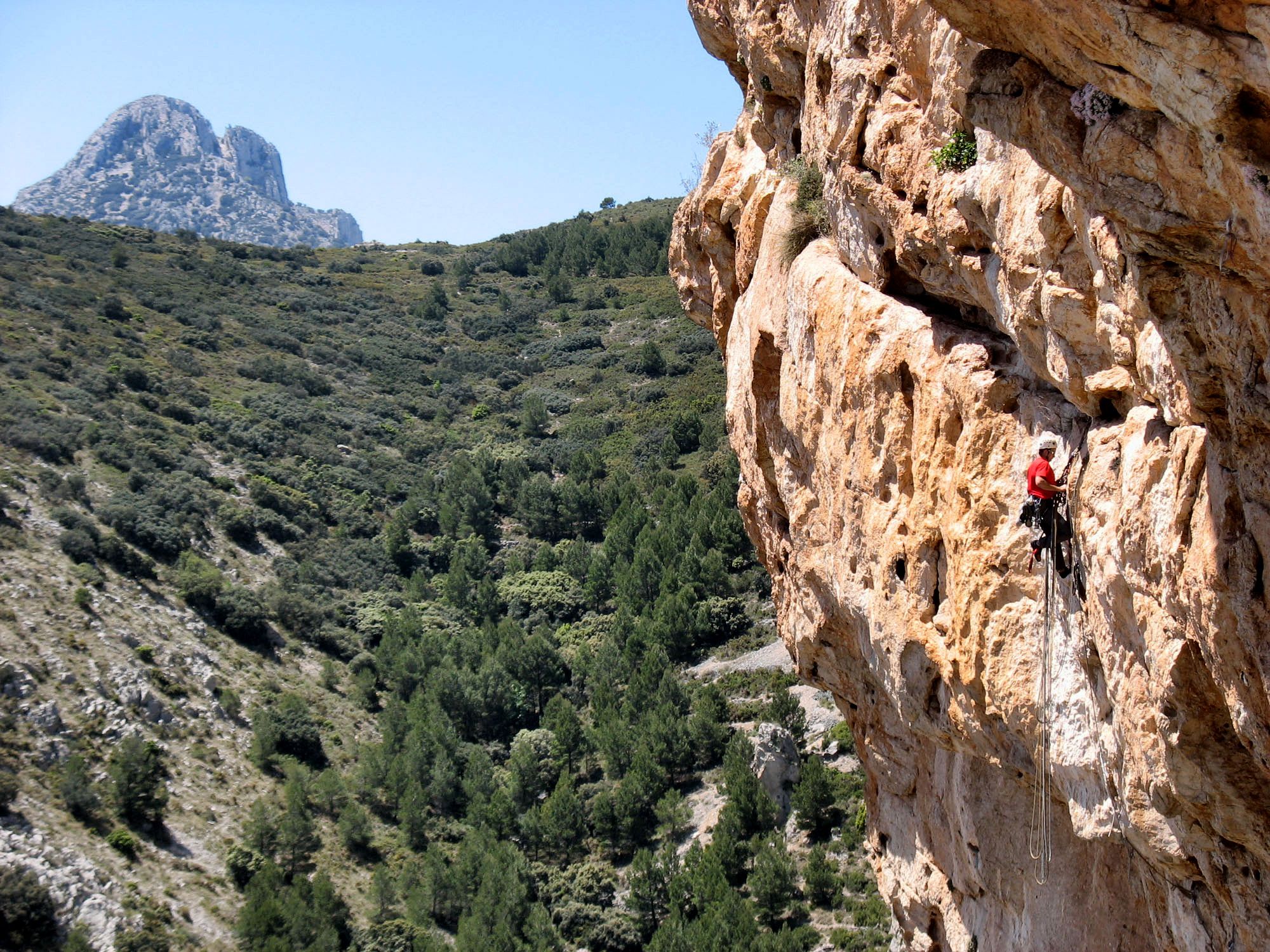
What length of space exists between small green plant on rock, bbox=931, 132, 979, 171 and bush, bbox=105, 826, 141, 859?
122ft

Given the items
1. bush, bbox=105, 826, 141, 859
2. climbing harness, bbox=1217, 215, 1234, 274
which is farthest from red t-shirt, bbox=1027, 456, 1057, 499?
bush, bbox=105, 826, 141, 859

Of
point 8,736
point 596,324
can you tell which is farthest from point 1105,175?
point 596,324

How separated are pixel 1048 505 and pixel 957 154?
11.6ft

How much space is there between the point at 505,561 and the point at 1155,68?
62785mm

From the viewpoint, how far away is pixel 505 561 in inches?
2670

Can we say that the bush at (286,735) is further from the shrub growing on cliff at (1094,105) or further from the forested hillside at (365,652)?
the shrub growing on cliff at (1094,105)

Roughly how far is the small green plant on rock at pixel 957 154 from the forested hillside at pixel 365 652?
28502 millimetres

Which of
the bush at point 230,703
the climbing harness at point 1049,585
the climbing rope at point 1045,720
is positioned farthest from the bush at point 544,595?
the climbing harness at point 1049,585

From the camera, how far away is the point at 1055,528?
9.65 metres

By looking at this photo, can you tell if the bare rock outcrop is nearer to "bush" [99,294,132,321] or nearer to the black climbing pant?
the black climbing pant

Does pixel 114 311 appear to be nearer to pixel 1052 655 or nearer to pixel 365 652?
pixel 365 652

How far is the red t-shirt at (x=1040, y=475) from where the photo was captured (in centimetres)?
945

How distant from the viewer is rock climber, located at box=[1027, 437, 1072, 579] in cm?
946

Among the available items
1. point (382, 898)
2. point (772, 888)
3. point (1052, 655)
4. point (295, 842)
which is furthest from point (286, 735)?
point (1052, 655)
